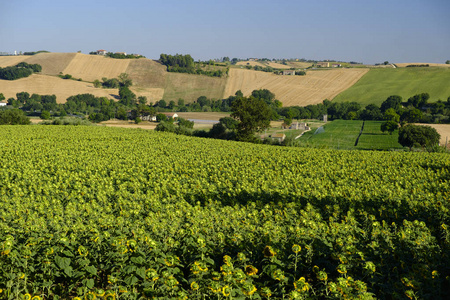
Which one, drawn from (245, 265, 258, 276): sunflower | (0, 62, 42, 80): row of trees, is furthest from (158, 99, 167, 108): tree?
(245, 265, 258, 276): sunflower

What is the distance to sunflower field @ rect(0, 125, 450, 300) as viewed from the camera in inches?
249

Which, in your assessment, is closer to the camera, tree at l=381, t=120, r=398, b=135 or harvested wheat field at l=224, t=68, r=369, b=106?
tree at l=381, t=120, r=398, b=135

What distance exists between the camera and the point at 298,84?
16325 centimetres

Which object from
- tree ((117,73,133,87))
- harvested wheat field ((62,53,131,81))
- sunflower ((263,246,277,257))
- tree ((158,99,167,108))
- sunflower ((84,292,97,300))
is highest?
harvested wheat field ((62,53,131,81))

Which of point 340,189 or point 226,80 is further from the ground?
point 226,80

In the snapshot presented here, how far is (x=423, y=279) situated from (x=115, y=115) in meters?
123

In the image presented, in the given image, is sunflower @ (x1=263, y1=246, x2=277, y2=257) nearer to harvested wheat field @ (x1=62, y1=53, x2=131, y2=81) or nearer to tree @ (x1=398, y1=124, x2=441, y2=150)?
tree @ (x1=398, y1=124, x2=441, y2=150)

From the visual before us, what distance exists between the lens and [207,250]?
7730mm

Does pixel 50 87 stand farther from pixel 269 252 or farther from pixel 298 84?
pixel 269 252

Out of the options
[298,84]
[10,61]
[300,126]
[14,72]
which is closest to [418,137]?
[300,126]

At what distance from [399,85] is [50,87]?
14181 centimetres

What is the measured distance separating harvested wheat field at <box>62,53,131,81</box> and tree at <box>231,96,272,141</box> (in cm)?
12107

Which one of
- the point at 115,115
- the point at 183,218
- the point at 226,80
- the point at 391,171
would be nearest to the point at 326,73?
the point at 226,80

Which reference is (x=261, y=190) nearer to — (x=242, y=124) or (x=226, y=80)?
(x=242, y=124)
